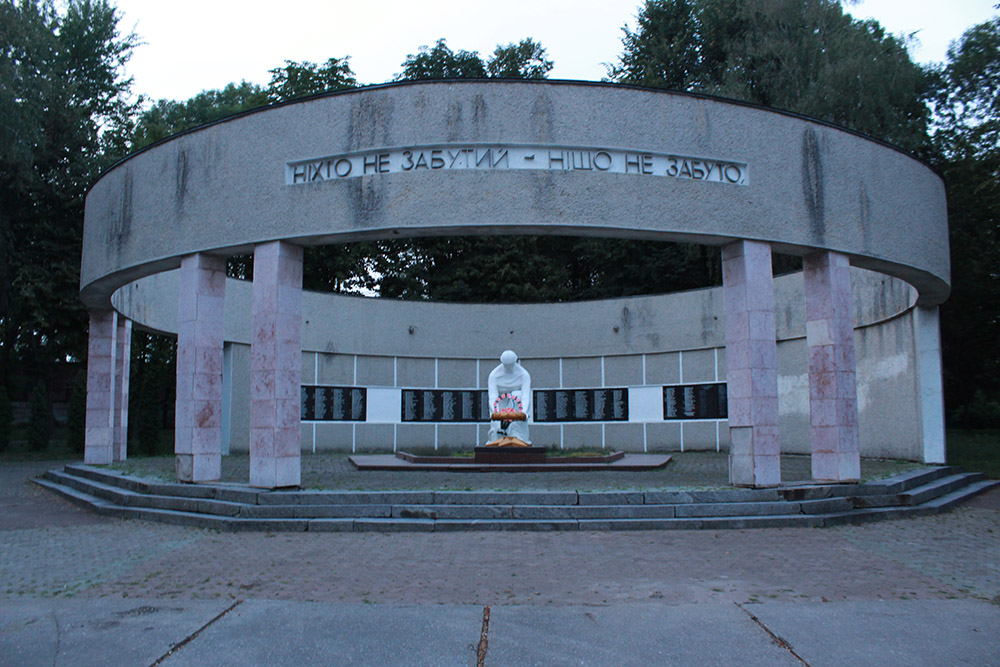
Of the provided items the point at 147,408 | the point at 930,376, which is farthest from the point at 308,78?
the point at 930,376

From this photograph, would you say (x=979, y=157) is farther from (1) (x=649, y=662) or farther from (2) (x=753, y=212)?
(1) (x=649, y=662)

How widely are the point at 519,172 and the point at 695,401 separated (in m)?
13.6

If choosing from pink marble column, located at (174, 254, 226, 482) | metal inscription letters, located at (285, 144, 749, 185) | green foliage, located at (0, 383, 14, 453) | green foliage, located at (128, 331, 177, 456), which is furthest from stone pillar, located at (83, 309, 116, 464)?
green foliage, located at (0, 383, 14, 453)

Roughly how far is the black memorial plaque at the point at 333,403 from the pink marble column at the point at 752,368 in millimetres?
13921

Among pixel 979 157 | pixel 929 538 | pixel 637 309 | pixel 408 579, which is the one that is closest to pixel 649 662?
pixel 408 579

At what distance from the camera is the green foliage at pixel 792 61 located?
25.3 metres

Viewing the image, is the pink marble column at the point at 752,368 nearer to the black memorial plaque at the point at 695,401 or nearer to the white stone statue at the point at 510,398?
the white stone statue at the point at 510,398

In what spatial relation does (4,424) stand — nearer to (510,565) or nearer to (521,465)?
(521,465)

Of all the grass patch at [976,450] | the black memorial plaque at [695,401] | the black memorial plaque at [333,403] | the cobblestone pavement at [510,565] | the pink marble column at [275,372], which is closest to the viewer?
the cobblestone pavement at [510,565]

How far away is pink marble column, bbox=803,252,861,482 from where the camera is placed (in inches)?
458

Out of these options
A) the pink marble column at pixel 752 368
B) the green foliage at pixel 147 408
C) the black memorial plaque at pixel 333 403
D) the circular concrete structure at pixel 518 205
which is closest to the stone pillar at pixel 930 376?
the circular concrete structure at pixel 518 205

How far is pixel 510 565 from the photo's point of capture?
25.1ft

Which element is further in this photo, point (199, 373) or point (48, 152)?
point (48, 152)

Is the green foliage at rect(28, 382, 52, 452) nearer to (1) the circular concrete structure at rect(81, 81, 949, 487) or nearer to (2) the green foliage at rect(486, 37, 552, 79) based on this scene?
(1) the circular concrete structure at rect(81, 81, 949, 487)
